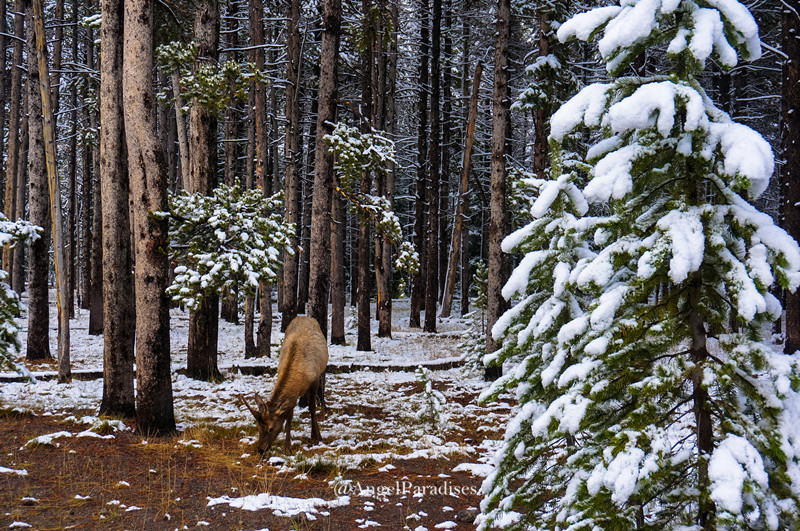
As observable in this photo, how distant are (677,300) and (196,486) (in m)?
5.57

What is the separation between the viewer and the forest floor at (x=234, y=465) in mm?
5594

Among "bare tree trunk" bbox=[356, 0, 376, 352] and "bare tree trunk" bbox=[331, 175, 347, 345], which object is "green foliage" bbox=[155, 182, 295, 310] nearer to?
"bare tree trunk" bbox=[356, 0, 376, 352]

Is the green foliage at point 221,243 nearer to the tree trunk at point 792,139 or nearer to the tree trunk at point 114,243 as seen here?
the tree trunk at point 114,243

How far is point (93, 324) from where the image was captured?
66.2 ft

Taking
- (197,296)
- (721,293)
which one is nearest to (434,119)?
(197,296)

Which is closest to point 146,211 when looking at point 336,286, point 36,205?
point 36,205

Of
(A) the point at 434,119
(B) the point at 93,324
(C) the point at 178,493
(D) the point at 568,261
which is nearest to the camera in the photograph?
(D) the point at 568,261

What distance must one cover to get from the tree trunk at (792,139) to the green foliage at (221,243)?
11336 millimetres

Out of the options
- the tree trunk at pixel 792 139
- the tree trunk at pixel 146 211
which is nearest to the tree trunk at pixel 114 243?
the tree trunk at pixel 146 211

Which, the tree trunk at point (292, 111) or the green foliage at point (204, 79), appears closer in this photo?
the green foliage at point (204, 79)

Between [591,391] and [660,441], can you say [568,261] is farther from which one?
[660,441]

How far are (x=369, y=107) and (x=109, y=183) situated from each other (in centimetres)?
1109

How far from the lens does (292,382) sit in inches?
332

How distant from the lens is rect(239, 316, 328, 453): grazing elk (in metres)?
7.80
